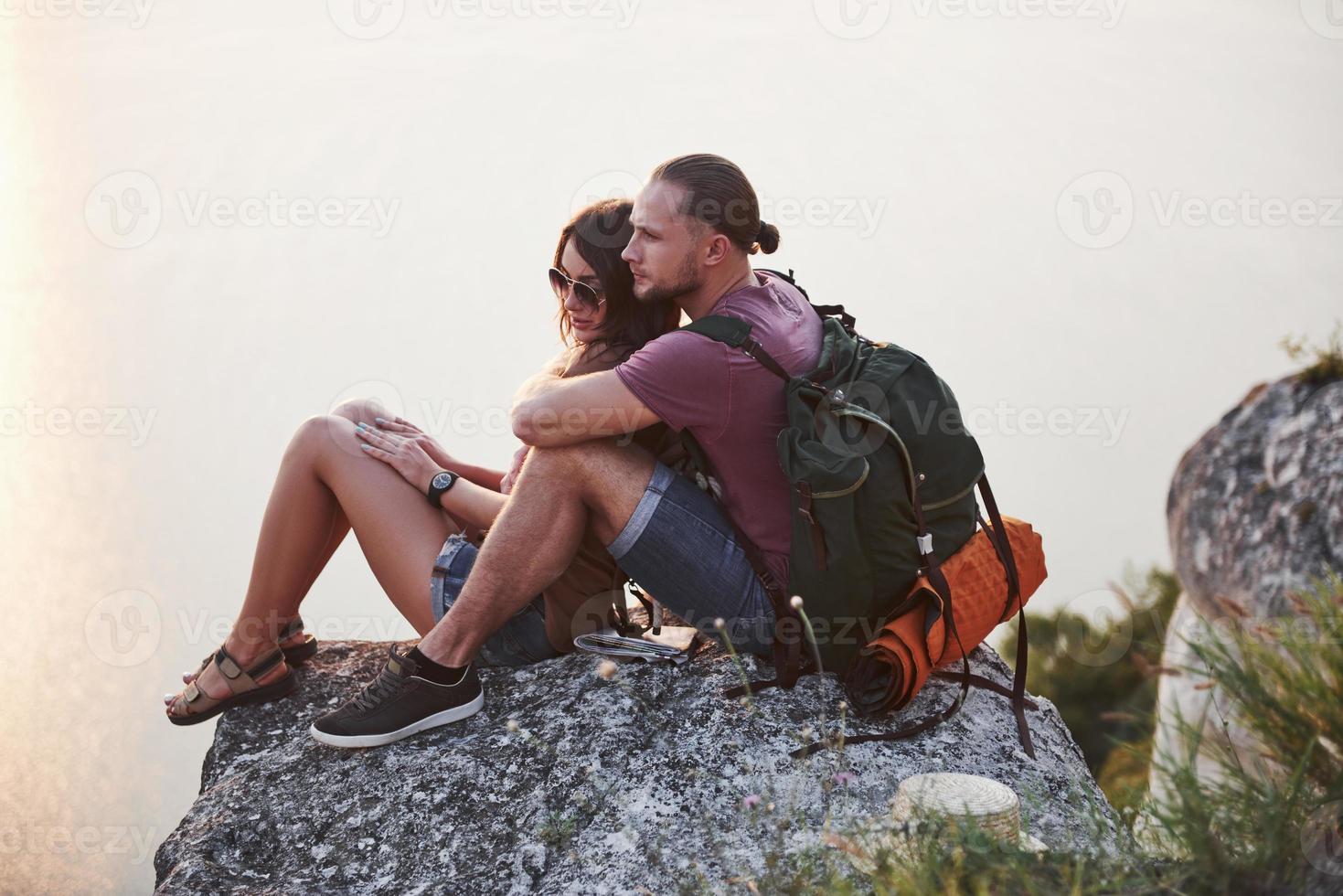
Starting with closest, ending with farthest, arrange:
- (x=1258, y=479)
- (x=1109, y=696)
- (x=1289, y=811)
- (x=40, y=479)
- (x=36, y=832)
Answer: (x=1289, y=811)
(x=36, y=832)
(x=1258, y=479)
(x=40, y=479)
(x=1109, y=696)

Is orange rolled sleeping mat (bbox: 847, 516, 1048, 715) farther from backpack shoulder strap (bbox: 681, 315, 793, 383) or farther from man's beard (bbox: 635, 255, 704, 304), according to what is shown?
man's beard (bbox: 635, 255, 704, 304)

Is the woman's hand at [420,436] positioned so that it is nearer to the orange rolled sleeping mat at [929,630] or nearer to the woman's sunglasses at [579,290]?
the woman's sunglasses at [579,290]

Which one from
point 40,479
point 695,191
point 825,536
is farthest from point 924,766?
point 40,479

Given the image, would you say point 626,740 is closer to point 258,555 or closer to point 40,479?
point 258,555

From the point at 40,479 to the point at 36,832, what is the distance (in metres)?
3.88

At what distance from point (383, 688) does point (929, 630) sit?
66.2 inches

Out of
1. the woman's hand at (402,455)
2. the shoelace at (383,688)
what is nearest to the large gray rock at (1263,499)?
the woman's hand at (402,455)

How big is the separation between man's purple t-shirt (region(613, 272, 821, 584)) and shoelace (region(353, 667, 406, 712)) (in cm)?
116

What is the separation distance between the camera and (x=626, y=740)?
3.26 meters

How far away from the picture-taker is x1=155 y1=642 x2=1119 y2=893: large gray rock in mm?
2926

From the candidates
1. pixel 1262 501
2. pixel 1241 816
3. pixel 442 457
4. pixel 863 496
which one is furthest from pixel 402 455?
pixel 1262 501

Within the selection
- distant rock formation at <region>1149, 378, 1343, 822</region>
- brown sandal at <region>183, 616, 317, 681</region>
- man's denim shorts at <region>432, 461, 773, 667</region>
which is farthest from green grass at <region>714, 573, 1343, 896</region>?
distant rock formation at <region>1149, 378, 1343, 822</region>

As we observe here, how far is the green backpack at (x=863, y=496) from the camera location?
3.09 metres

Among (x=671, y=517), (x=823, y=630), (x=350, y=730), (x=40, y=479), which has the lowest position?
(x=40, y=479)
